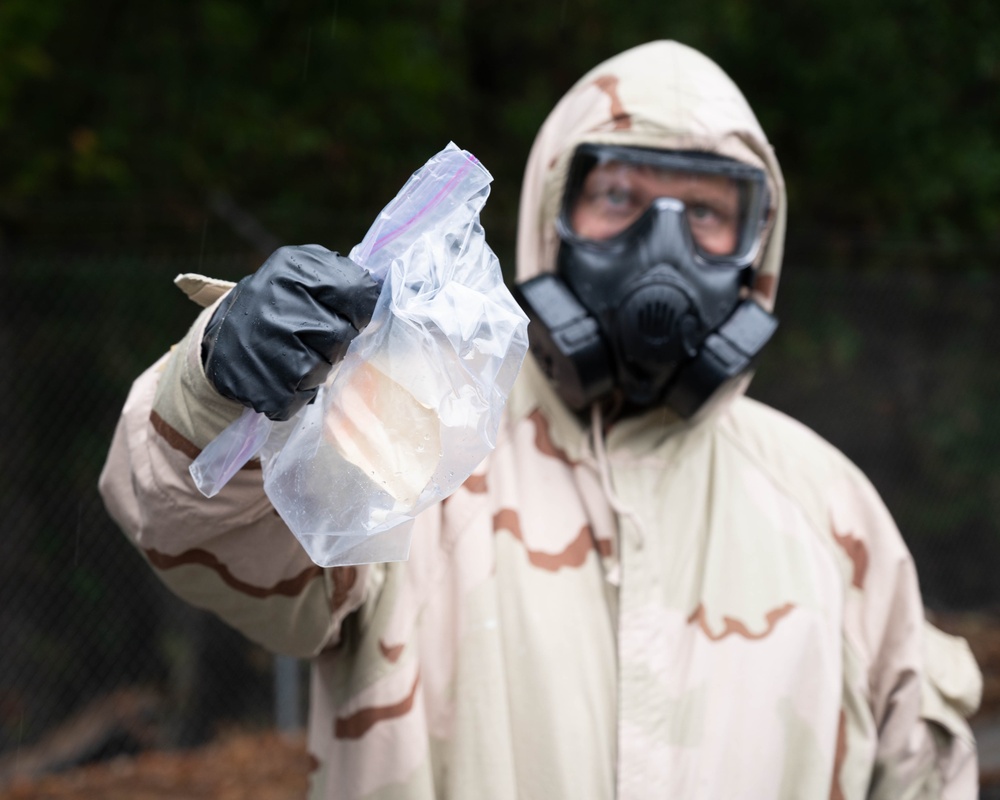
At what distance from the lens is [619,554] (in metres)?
1.86

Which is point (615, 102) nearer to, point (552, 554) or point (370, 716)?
point (552, 554)

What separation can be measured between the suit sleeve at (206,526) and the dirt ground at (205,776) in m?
3.16

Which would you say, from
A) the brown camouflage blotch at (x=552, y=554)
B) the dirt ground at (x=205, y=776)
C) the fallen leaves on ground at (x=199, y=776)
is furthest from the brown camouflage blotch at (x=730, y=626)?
Result: the fallen leaves on ground at (x=199, y=776)

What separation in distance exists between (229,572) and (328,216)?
14.0 ft

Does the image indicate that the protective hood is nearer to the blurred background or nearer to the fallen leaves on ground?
the blurred background

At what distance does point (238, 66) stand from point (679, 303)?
15.5 ft

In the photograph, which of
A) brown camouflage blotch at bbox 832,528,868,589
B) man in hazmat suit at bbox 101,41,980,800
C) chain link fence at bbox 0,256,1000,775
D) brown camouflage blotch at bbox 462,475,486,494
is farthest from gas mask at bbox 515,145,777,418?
chain link fence at bbox 0,256,1000,775

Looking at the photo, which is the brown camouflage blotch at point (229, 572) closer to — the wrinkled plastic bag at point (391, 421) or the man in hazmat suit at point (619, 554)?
the man in hazmat suit at point (619, 554)

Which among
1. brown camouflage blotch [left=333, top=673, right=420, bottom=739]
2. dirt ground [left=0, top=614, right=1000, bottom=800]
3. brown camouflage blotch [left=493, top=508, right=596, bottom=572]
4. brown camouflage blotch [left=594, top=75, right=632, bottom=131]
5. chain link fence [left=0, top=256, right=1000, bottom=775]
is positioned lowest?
dirt ground [left=0, top=614, right=1000, bottom=800]

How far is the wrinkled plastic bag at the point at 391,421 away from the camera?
1.35m

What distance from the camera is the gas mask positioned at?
196 centimetres

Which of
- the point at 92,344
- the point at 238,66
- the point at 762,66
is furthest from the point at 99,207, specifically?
the point at 762,66

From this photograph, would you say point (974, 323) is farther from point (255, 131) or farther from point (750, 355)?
point (750, 355)

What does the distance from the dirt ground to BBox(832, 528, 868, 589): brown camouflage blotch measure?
3.13 metres
